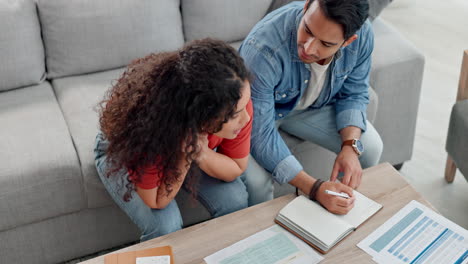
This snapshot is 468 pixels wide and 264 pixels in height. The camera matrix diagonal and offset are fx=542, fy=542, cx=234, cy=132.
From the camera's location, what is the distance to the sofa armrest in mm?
2029

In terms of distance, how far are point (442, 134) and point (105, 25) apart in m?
1.57

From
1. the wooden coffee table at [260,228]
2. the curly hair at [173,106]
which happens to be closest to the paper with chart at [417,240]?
the wooden coffee table at [260,228]

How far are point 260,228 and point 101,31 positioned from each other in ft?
3.48

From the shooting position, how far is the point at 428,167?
2328mm

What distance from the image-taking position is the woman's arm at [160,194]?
1408 millimetres

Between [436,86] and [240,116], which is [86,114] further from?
[436,86]

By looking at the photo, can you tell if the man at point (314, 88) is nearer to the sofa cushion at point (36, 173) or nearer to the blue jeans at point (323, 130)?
the blue jeans at point (323, 130)

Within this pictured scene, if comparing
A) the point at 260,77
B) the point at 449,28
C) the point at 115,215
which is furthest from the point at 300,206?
the point at 449,28

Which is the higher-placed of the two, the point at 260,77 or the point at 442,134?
the point at 260,77

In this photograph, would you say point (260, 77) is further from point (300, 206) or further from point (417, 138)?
point (417, 138)

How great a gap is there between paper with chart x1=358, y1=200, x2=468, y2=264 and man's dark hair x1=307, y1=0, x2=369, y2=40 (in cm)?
52

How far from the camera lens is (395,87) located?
→ 206 cm

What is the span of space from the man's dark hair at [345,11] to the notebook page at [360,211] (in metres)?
0.46

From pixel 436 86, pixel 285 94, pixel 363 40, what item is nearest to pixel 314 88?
pixel 285 94
